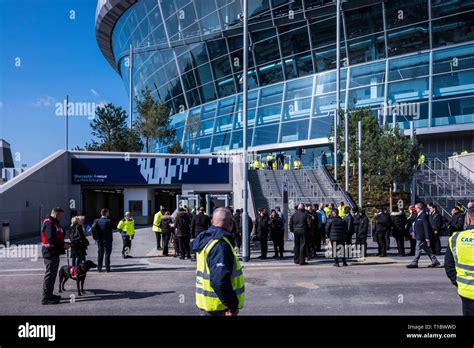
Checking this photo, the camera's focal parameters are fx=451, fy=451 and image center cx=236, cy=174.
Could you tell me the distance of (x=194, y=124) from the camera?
133 feet

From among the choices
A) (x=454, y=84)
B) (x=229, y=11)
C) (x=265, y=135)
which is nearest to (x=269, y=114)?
(x=265, y=135)

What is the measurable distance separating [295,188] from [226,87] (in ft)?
62.3

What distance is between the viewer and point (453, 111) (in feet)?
106

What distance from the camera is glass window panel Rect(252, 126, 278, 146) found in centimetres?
3750

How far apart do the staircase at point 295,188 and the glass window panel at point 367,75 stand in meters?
11.2

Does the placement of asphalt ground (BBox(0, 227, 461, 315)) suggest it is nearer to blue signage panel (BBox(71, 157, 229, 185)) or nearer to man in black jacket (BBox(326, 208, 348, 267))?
man in black jacket (BBox(326, 208, 348, 267))

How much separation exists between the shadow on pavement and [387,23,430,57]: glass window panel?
32.6 m

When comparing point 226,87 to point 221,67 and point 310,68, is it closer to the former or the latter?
point 221,67

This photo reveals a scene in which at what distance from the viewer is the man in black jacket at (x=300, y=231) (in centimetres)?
1294

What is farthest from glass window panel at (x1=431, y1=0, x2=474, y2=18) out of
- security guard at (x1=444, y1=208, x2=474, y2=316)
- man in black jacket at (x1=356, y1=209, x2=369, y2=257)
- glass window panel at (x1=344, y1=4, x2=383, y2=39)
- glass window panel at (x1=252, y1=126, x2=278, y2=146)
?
security guard at (x1=444, y1=208, x2=474, y2=316)

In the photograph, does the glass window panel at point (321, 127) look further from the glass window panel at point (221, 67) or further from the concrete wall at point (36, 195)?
the concrete wall at point (36, 195)
